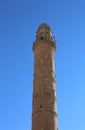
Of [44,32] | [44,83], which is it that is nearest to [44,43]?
[44,32]

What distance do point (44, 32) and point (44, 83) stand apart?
596cm

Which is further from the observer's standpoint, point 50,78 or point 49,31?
point 49,31

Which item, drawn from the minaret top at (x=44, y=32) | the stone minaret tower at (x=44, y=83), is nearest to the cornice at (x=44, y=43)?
the stone minaret tower at (x=44, y=83)

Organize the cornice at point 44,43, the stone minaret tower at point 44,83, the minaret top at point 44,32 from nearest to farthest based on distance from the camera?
the stone minaret tower at point 44,83 < the cornice at point 44,43 < the minaret top at point 44,32

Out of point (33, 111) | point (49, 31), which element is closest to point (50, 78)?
point (33, 111)

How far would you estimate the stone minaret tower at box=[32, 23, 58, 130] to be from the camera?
21703 millimetres

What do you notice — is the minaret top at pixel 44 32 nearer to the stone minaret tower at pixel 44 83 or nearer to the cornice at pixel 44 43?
the stone minaret tower at pixel 44 83

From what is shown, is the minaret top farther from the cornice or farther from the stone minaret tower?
the cornice

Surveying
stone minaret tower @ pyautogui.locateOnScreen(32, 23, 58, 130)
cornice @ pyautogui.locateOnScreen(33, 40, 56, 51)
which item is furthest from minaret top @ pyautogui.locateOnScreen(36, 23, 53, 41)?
cornice @ pyautogui.locateOnScreen(33, 40, 56, 51)

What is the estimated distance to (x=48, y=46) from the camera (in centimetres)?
2589

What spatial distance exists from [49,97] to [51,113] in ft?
4.70

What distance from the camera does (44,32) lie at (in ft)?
88.8

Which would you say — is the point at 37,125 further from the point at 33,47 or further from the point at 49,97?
the point at 33,47

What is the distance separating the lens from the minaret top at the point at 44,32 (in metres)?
26.7
